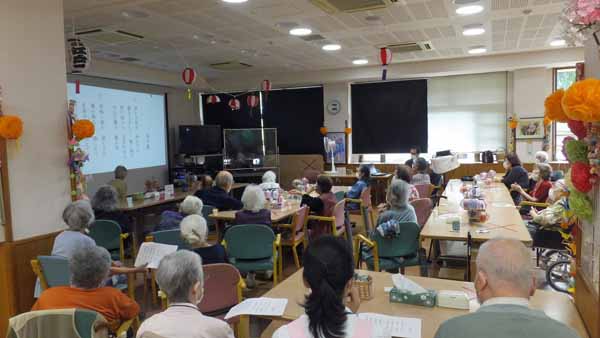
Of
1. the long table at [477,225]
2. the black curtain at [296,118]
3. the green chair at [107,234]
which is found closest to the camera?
the long table at [477,225]

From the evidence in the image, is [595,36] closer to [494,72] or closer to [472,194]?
[472,194]

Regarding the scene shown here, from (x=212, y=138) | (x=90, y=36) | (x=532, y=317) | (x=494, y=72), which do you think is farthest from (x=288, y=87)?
(x=532, y=317)

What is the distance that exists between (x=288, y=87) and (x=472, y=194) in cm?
749

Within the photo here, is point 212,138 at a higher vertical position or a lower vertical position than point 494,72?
lower

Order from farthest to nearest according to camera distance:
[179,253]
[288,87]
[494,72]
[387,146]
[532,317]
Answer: [288,87] < [387,146] < [494,72] < [179,253] < [532,317]

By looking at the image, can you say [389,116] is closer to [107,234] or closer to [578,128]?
[107,234]

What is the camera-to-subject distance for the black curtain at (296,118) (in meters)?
11.7

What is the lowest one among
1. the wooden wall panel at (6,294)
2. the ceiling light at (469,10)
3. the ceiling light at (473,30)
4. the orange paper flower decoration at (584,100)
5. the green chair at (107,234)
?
the wooden wall panel at (6,294)

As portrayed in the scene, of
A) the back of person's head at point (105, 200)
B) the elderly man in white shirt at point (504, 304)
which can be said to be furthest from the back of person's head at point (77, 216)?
the elderly man in white shirt at point (504, 304)

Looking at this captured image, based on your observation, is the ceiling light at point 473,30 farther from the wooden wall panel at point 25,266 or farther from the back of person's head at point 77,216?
the wooden wall panel at point 25,266

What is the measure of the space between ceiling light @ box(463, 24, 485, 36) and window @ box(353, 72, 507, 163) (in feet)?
10.9

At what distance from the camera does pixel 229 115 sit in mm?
12508

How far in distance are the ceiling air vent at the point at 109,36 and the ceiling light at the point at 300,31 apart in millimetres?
2356

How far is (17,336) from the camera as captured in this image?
6.47 feet
